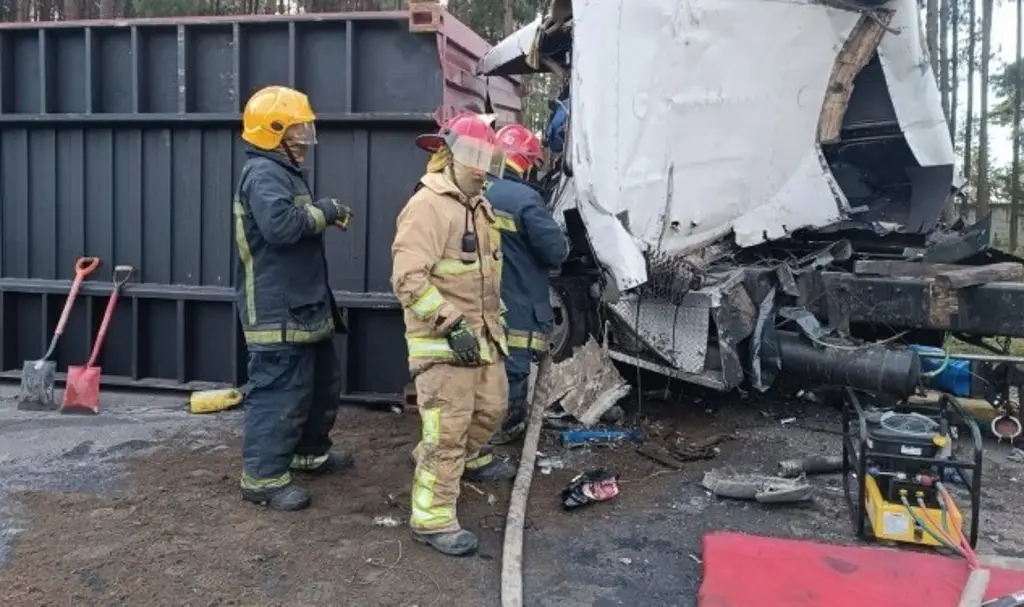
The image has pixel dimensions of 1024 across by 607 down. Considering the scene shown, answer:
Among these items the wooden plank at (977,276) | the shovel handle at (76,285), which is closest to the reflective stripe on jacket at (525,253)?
the wooden plank at (977,276)

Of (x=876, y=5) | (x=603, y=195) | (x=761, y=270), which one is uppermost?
(x=876, y=5)

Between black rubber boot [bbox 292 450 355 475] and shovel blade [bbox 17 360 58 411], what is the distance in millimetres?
2126

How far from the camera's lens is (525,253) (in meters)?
4.38

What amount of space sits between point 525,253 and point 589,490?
1.25m

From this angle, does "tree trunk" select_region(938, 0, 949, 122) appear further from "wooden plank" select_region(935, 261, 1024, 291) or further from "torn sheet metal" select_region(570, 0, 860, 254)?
"wooden plank" select_region(935, 261, 1024, 291)

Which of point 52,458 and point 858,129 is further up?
point 858,129

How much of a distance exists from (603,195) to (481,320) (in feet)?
4.42

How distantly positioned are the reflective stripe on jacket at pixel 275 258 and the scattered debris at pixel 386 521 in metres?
0.83

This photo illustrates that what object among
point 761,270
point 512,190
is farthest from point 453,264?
point 761,270

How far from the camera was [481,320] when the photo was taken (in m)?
3.46

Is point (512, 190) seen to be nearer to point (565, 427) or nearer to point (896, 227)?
point (565, 427)

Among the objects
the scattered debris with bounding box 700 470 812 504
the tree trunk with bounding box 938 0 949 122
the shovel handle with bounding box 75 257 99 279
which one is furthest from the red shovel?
the tree trunk with bounding box 938 0 949 122

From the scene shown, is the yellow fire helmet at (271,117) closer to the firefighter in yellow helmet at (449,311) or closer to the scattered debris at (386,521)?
the firefighter in yellow helmet at (449,311)

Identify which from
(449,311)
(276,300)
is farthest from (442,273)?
(276,300)
